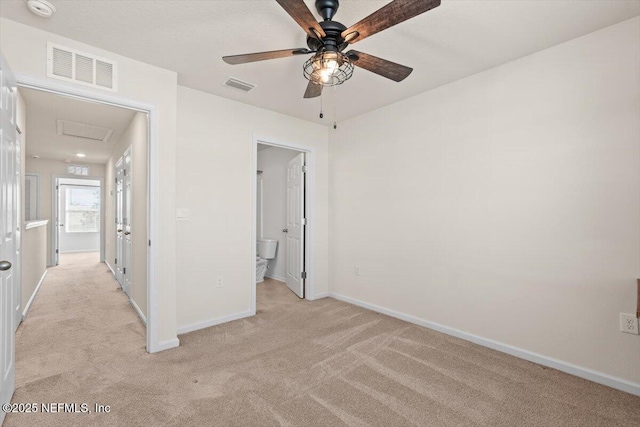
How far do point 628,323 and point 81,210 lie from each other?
11797 mm

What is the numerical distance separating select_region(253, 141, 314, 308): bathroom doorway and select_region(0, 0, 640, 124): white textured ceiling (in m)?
1.46

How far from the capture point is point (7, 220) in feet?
6.17

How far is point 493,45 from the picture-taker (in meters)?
2.40

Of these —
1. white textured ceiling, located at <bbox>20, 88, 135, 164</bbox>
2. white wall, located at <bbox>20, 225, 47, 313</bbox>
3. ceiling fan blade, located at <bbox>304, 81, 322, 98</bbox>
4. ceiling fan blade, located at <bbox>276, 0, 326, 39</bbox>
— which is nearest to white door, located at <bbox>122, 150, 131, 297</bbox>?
white textured ceiling, located at <bbox>20, 88, 135, 164</bbox>

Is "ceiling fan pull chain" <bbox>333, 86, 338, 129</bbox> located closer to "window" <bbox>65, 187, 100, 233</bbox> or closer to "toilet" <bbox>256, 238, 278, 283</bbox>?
"toilet" <bbox>256, 238, 278, 283</bbox>

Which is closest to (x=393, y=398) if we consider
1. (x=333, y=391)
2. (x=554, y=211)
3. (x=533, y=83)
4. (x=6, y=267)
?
(x=333, y=391)

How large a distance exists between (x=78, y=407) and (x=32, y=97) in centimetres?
344

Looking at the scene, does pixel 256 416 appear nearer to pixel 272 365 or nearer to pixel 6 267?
pixel 272 365

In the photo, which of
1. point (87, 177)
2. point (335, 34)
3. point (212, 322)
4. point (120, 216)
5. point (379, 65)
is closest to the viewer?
point (335, 34)

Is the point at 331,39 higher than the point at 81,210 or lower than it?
higher

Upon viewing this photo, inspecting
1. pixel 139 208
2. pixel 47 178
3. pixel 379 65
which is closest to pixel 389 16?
pixel 379 65

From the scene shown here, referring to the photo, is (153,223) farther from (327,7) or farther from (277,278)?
(277,278)

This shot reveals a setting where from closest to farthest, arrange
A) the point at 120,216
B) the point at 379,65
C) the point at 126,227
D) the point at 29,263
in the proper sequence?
1. the point at 379,65
2. the point at 29,263
3. the point at 126,227
4. the point at 120,216

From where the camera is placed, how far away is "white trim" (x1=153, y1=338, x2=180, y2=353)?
268 centimetres
